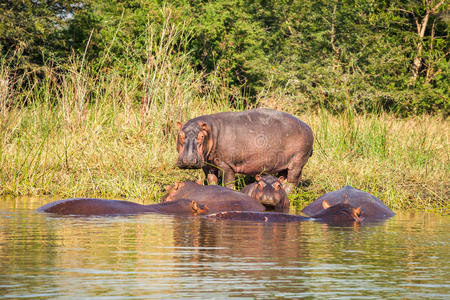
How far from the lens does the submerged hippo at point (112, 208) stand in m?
6.79

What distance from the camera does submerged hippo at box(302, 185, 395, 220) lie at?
7.32 m

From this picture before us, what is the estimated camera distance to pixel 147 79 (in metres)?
11.3

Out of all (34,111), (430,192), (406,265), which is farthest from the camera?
(34,111)

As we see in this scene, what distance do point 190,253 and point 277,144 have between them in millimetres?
4595

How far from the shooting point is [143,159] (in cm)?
987

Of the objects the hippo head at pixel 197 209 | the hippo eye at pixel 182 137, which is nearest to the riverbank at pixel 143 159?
the hippo eye at pixel 182 137

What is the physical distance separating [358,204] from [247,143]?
1.83 meters

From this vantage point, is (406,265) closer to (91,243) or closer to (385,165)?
(91,243)

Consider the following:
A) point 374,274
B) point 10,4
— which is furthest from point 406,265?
point 10,4

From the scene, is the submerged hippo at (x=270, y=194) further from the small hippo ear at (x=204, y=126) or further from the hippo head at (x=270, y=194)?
the small hippo ear at (x=204, y=126)

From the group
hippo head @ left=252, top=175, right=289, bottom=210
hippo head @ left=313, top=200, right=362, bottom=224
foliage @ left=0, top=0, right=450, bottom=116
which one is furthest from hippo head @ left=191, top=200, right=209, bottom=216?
foliage @ left=0, top=0, right=450, bottom=116

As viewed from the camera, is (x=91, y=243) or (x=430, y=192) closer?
(x=91, y=243)

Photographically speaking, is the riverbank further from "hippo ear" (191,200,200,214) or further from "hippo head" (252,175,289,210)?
"hippo ear" (191,200,200,214)

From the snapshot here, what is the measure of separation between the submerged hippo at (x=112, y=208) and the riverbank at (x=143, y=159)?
1489 mm
